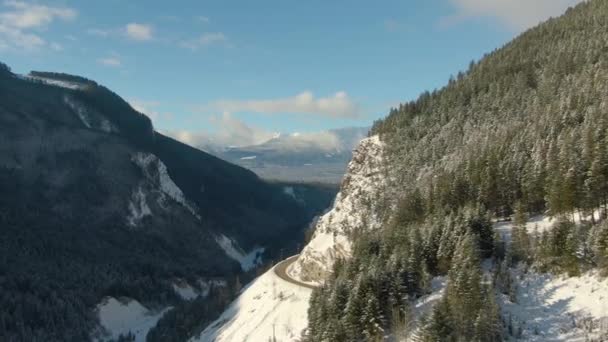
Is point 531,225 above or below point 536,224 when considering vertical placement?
below

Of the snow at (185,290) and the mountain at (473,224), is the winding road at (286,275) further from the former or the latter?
the snow at (185,290)

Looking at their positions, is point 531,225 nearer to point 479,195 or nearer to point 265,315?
point 479,195

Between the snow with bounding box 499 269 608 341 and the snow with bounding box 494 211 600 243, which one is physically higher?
the snow with bounding box 494 211 600 243

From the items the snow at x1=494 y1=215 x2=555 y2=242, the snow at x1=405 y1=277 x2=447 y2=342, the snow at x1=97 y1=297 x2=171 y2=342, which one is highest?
the snow at x1=494 y1=215 x2=555 y2=242

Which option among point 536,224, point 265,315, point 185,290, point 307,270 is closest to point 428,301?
point 536,224

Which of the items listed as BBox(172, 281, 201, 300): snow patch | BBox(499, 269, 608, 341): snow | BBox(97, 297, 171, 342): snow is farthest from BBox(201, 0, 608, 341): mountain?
BBox(172, 281, 201, 300): snow patch

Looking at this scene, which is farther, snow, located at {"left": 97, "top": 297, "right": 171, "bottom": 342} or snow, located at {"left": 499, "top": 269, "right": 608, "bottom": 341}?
snow, located at {"left": 97, "top": 297, "right": 171, "bottom": 342}

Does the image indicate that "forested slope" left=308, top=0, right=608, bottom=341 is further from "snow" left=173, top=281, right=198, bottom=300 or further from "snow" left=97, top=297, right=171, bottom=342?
"snow" left=173, top=281, right=198, bottom=300

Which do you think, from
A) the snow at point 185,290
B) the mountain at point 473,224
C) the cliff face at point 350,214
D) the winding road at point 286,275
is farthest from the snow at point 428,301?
the snow at point 185,290
